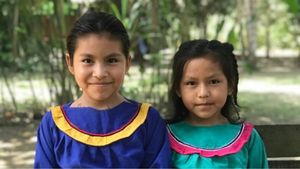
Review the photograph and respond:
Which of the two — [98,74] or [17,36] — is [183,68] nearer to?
[98,74]

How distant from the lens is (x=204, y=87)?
1.98 metres

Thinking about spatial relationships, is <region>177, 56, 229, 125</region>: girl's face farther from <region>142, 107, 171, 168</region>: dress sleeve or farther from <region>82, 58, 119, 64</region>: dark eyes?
<region>82, 58, 119, 64</region>: dark eyes

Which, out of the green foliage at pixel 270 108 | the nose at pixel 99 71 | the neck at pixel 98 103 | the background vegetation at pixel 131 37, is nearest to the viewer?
the nose at pixel 99 71

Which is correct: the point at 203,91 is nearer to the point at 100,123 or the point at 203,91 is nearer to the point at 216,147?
the point at 216,147

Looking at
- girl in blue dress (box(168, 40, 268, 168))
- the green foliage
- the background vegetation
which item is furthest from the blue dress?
the green foliage

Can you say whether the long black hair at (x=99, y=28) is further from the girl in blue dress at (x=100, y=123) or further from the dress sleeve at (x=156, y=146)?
the dress sleeve at (x=156, y=146)

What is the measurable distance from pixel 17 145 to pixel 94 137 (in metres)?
4.07

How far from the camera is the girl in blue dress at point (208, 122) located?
6.44ft

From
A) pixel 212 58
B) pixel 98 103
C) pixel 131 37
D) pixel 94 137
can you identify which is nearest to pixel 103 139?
pixel 94 137

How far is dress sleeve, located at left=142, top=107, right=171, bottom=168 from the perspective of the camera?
1.92 m

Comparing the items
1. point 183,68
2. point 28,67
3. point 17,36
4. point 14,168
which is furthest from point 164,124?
point 28,67

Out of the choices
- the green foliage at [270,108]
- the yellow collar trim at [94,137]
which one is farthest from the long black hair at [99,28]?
the green foliage at [270,108]

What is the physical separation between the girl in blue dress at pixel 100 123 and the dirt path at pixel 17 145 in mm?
2952

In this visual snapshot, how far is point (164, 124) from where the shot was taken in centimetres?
202
